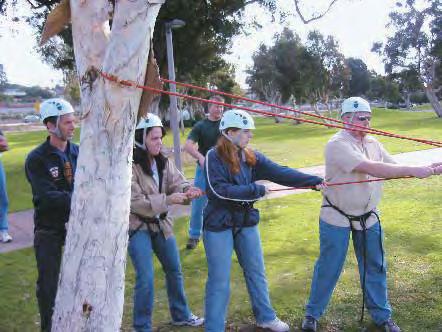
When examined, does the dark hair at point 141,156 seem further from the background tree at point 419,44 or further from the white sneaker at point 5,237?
the background tree at point 419,44

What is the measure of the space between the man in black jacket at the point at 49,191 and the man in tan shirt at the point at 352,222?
2.27 metres

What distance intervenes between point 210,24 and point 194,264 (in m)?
11.4

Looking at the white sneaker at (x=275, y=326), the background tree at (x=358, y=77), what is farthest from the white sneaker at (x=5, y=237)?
the background tree at (x=358, y=77)

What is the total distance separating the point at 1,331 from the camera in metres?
4.98

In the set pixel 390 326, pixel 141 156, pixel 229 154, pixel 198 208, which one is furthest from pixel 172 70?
pixel 390 326

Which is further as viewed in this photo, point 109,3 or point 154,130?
point 154,130

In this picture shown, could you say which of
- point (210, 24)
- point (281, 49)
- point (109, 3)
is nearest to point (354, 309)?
point (109, 3)

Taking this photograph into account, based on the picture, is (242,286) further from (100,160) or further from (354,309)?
(100,160)

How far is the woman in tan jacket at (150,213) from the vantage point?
14.4 feet

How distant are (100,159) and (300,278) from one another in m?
3.88

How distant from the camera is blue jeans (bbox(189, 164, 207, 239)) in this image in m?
7.34

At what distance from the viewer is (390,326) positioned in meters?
4.50

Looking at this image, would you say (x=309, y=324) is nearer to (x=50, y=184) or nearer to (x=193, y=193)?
(x=193, y=193)

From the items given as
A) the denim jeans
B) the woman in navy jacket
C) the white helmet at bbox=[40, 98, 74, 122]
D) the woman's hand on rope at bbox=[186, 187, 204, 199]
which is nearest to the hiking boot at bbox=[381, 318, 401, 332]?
the woman in navy jacket
